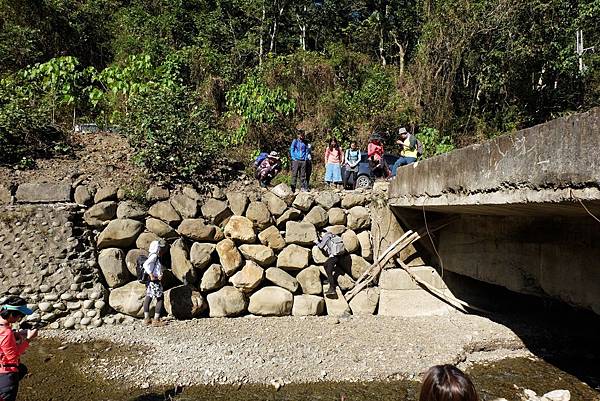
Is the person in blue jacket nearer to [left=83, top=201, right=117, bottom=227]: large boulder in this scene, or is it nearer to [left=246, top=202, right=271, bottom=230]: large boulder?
[left=246, top=202, right=271, bottom=230]: large boulder

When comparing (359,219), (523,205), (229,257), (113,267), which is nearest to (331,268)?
(359,219)

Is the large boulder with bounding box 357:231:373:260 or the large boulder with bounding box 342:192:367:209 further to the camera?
the large boulder with bounding box 342:192:367:209

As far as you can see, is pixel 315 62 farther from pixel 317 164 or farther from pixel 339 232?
pixel 339 232

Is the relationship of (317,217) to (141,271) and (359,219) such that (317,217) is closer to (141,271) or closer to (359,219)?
(359,219)

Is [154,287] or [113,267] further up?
[113,267]

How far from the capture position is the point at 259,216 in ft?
30.7

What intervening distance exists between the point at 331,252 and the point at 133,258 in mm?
4091

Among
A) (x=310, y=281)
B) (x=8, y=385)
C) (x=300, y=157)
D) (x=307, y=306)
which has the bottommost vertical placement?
(x=307, y=306)

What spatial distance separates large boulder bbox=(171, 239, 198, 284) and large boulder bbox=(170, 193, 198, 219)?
74 centimetres

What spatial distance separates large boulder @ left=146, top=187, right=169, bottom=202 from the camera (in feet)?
31.2

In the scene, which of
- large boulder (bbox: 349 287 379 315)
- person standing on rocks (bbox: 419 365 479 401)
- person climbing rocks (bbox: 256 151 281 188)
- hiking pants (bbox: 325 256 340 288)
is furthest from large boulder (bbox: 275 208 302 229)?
person standing on rocks (bbox: 419 365 479 401)

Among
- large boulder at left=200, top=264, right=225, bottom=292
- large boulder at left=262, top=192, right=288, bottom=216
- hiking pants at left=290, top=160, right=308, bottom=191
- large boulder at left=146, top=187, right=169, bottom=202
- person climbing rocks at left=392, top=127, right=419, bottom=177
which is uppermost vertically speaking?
person climbing rocks at left=392, top=127, right=419, bottom=177

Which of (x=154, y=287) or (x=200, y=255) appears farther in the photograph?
(x=200, y=255)

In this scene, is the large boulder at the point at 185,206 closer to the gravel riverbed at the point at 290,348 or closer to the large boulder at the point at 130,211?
the large boulder at the point at 130,211
